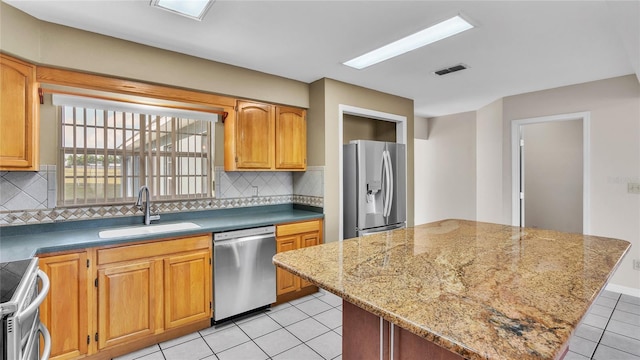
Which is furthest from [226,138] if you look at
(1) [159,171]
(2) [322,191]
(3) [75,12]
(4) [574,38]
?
(4) [574,38]

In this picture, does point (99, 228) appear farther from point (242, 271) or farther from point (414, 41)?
point (414, 41)

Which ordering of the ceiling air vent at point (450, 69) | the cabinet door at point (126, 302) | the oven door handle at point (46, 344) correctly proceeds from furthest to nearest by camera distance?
the ceiling air vent at point (450, 69) → the cabinet door at point (126, 302) → the oven door handle at point (46, 344)

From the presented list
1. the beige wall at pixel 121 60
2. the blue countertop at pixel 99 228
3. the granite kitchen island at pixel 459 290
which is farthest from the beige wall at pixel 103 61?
the granite kitchen island at pixel 459 290

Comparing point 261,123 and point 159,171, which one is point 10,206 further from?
point 261,123

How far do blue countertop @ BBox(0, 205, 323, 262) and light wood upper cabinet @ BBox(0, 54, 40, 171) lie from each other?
1.66ft

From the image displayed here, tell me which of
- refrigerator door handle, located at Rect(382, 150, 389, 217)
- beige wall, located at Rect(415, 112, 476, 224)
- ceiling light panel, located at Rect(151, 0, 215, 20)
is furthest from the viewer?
beige wall, located at Rect(415, 112, 476, 224)

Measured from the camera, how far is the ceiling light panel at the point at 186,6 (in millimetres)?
1903

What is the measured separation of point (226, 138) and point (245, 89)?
1.79 ft

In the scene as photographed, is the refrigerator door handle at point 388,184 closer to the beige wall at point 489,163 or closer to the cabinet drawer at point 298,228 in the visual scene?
the cabinet drawer at point 298,228

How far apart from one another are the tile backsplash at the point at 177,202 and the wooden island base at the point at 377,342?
84.2 inches

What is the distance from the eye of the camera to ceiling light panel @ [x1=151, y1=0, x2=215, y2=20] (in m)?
1.90

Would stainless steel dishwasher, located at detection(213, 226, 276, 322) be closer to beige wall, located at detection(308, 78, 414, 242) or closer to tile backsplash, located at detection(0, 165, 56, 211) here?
beige wall, located at detection(308, 78, 414, 242)

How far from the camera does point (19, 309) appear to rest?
1.17 metres

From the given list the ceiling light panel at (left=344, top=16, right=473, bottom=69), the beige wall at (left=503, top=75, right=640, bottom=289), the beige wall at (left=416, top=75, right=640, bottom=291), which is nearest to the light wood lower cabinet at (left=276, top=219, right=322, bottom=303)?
the ceiling light panel at (left=344, top=16, right=473, bottom=69)
